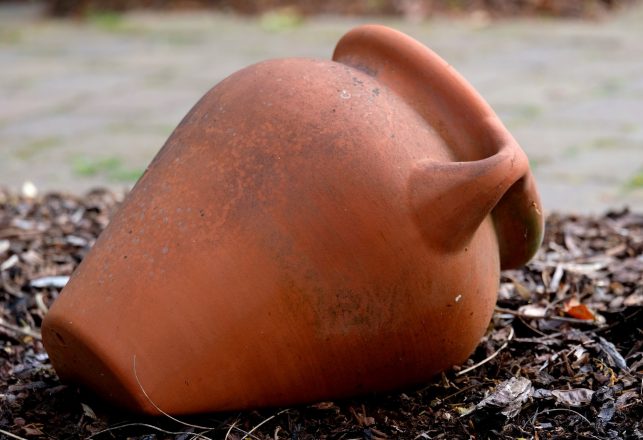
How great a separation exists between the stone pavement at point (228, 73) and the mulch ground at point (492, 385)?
0.98 m

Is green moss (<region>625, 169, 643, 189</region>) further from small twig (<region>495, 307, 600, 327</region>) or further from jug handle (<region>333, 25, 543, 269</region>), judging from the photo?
jug handle (<region>333, 25, 543, 269</region>)

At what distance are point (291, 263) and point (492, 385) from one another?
0.51m

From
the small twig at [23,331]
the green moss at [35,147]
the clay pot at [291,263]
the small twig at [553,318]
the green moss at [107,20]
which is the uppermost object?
the clay pot at [291,263]

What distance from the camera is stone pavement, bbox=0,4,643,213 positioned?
12.7ft

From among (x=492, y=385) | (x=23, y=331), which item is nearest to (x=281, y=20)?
(x=23, y=331)

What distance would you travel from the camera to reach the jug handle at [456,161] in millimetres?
1641

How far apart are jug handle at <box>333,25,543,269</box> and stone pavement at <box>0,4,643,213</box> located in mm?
1509

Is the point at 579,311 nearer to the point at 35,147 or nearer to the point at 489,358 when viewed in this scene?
the point at 489,358

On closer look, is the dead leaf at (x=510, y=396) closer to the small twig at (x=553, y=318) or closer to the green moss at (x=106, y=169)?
the small twig at (x=553, y=318)

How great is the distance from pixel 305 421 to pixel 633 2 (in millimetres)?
7154

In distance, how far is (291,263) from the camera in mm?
1616

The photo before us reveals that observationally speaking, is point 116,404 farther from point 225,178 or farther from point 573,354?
point 573,354

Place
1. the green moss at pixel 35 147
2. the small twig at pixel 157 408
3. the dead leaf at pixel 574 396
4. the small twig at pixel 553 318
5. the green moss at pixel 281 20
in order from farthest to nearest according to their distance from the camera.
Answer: the green moss at pixel 281 20
the green moss at pixel 35 147
the small twig at pixel 553 318
the dead leaf at pixel 574 396
the small twig at pixel 157 408

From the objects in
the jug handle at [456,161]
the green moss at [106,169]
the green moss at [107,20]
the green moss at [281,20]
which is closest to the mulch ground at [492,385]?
the jug handle at [456,161]
